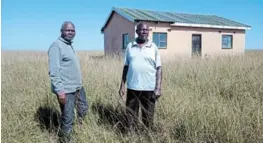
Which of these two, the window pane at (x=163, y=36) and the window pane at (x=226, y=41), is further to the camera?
the window pane at (x=226, y=41)

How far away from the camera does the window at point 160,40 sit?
18.0 metres

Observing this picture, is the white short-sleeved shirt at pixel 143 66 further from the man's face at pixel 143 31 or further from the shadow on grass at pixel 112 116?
the shadow on grass at pixel 112 116

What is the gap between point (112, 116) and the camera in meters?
4.40

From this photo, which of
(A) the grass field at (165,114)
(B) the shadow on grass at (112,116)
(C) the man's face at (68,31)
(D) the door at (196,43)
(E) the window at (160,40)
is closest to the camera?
(A) the grass field at (165,114)

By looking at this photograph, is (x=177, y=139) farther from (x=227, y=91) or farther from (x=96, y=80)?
(x=96, y=80)

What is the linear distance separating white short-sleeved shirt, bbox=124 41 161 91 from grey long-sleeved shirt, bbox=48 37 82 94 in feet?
2.63

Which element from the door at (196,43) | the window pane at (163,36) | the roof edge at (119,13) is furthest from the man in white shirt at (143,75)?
the door at (196,43)

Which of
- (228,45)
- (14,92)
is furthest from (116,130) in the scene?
(228,45)

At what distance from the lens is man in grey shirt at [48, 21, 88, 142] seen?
3.48m

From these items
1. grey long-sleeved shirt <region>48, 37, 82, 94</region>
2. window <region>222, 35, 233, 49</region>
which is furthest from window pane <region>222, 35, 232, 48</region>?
grey long-sleeved shirt <region>48, 37, 82, 94</region>

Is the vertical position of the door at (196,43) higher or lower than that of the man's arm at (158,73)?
higher

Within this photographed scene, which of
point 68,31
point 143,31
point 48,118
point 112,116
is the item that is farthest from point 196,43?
point 68,31

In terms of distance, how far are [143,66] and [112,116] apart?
1124mm

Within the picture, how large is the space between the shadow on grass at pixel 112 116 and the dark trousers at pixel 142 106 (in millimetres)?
191
